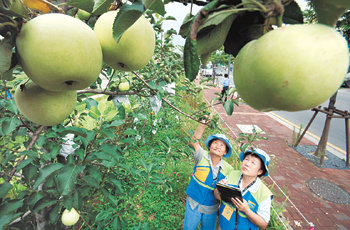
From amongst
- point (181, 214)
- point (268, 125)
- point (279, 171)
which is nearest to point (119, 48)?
point (181, 214)

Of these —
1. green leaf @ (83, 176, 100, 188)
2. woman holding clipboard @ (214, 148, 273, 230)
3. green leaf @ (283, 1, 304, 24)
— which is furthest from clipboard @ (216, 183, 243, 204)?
green leaf @ (283, 1, 304, 24)

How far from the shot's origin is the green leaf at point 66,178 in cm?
83

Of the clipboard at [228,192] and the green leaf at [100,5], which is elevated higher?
the green leaf at [100,5]

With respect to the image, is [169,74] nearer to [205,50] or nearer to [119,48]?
[119,48]

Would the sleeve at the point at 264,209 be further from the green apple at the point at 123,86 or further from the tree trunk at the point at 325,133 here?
the tree trunk at the point at 325,133

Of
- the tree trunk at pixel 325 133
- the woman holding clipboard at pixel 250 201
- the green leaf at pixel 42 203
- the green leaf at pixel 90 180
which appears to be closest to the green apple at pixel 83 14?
the green leaf at pixel 90 180

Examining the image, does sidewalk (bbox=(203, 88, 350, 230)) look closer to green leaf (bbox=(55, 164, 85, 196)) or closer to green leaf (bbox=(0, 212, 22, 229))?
green leaf (bbox=(55, 164, 85, 196))

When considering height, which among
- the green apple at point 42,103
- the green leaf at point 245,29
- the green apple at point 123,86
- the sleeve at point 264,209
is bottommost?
the sleeve at point 264,209

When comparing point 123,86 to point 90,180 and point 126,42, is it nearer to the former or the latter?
point 90,180

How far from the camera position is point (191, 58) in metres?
0.32

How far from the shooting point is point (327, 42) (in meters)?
0.32

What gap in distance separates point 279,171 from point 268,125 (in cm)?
339

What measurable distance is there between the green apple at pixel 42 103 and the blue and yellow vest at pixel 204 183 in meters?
1.89

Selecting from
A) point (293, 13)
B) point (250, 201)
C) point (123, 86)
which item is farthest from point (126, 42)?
point (250, 201)
